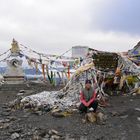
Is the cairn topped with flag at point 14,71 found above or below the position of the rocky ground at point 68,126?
above

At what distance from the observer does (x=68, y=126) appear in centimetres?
1416

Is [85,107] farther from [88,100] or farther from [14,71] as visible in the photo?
[14,71]

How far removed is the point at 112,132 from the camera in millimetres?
13367

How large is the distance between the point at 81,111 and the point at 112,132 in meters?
2.86

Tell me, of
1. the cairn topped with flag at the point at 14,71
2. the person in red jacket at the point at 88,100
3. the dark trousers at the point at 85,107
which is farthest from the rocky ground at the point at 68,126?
the cairn topped with flag at the point at 14,71

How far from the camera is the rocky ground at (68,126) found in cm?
1280

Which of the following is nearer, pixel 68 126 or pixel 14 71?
pixel 68 126

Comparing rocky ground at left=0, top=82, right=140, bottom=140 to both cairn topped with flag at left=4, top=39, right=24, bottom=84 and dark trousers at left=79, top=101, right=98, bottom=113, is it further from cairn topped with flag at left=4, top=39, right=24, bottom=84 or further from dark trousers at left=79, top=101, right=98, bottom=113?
cairn topped with flag at left=4, top=39, right=24, bottom=84

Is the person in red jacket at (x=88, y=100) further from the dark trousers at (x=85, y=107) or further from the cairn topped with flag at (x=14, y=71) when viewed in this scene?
the cairn topped with flag at (x=14, y=71)

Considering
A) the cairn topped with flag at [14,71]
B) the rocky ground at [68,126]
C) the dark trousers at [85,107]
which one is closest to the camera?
the rocky ground at [68,126]

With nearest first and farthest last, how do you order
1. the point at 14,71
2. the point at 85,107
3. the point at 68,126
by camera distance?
the point at 68,126 → the point at 85,107 → the point at 14,71

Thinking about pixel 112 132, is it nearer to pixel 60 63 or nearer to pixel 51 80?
pixel 60 63

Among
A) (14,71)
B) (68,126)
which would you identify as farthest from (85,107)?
(14,71)

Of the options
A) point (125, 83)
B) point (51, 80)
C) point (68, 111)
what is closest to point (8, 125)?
point (68, 111)
